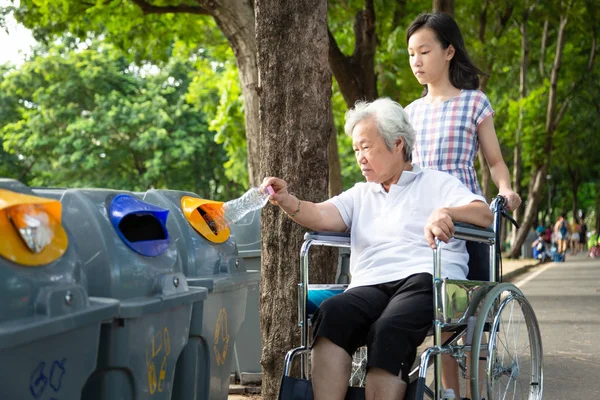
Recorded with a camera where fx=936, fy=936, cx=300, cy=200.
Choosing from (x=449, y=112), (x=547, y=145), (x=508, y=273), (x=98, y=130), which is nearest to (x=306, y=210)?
(x=449, y=112)

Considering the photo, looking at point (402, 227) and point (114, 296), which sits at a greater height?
point (402, 227)

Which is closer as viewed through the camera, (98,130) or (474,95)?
(474,95)

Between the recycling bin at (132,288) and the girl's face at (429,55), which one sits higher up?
the girl's face at (429,55)

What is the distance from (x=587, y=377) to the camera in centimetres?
650

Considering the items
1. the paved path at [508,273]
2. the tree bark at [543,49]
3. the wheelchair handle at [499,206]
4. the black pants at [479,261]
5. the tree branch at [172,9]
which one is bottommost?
the paved path at [508,273]

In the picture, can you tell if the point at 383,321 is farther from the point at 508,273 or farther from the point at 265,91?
the point at 508,273

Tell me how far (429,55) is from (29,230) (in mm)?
2561

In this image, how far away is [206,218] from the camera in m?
4.11

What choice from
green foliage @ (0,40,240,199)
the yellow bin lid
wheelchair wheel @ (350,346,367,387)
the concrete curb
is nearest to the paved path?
the concrete curb

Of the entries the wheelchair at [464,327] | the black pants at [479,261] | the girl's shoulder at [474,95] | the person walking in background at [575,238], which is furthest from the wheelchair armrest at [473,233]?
the person walking in background at [575,238]

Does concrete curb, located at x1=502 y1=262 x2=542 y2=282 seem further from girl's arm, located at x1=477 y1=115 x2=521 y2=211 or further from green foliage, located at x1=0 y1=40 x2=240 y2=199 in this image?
green foliage, located at x1=0 y1=40 x2=240 y2=199

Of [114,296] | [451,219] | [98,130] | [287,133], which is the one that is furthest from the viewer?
[98,130]

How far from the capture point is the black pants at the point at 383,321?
3477 mm

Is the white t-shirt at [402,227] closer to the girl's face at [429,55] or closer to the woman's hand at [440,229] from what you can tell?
the woman's hand at [440,229]
